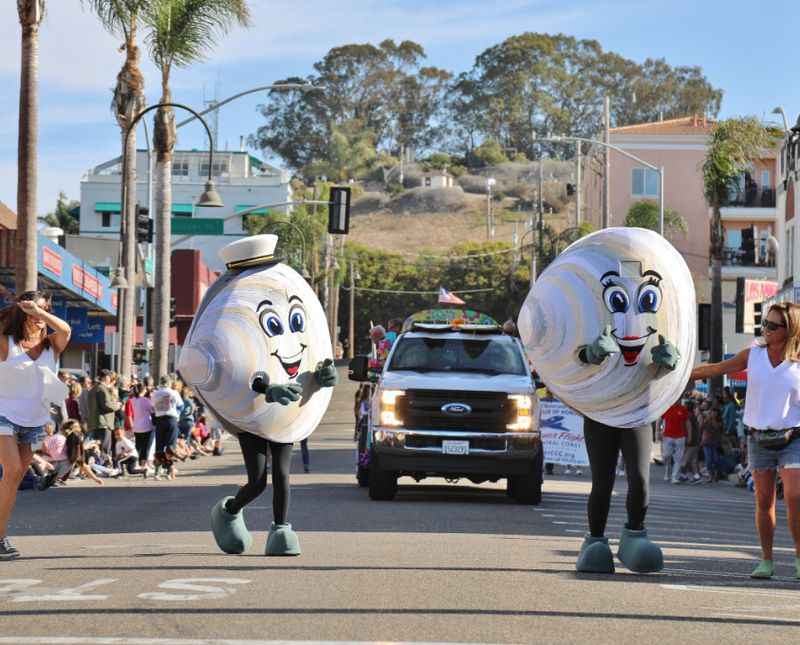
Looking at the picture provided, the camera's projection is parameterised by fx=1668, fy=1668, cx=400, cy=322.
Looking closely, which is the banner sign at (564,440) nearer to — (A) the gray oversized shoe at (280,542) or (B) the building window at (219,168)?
(A) the gray oversized shoe at (280,542)

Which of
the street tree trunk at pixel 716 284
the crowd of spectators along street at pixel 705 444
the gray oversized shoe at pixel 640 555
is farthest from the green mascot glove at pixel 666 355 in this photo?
the street tree trunk at pixel 716 284

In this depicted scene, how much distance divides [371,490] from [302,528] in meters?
4.70

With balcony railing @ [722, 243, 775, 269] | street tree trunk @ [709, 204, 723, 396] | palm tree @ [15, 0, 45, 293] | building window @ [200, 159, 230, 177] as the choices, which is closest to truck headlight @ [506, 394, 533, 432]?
palm tree @ [15, 0, 45, 293]

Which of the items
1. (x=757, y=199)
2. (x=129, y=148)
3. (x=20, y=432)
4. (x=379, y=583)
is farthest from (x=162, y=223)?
(x=757, y=199)

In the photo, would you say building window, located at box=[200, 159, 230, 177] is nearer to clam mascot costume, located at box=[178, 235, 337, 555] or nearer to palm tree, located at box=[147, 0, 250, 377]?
palm tree, located at box=[147, 0, 250, 377]

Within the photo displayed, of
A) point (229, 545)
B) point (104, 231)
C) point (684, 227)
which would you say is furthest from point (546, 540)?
point (104, 231)

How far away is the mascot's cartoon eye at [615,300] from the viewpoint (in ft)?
35.6

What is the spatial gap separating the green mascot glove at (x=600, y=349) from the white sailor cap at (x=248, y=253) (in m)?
2.26

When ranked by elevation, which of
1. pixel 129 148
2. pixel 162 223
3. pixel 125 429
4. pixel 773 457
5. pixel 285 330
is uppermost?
pixel 129 148

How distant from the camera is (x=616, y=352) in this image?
35.3 feet

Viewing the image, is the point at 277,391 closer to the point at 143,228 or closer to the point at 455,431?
the point at 455,431

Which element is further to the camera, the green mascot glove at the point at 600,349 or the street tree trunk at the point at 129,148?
the street tree trunk at the point at 129,148

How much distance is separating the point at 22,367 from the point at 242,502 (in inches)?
71.9

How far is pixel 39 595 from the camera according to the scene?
29.8 feet
